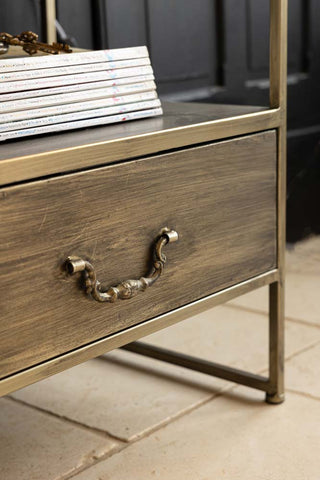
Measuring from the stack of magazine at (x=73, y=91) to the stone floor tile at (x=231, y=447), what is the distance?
52cm

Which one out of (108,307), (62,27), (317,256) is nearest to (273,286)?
(108,307)

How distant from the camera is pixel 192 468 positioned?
43.9 inches

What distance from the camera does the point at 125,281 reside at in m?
0.95

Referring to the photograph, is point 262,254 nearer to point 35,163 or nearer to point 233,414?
point 233,414

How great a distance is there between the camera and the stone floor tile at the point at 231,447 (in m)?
1.10

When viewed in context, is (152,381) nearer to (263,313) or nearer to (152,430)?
(152,430)

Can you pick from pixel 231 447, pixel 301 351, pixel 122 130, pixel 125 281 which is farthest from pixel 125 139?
pixel 301 351

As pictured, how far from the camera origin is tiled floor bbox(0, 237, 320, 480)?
112 centimetres

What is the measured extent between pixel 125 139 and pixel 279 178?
0.34 m

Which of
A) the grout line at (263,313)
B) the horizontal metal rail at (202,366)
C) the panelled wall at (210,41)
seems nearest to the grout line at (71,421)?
the horizontal metal rail at (202,366)

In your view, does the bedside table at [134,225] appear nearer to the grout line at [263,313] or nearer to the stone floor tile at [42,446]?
the stone floor tile at [42,446]

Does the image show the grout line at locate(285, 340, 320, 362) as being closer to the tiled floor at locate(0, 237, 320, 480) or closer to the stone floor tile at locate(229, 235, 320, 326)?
the tiled floor at locate(0, 237, 320, 480)

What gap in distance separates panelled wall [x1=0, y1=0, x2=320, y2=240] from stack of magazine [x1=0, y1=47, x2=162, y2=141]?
52cm

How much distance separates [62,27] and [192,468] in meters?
0.98
